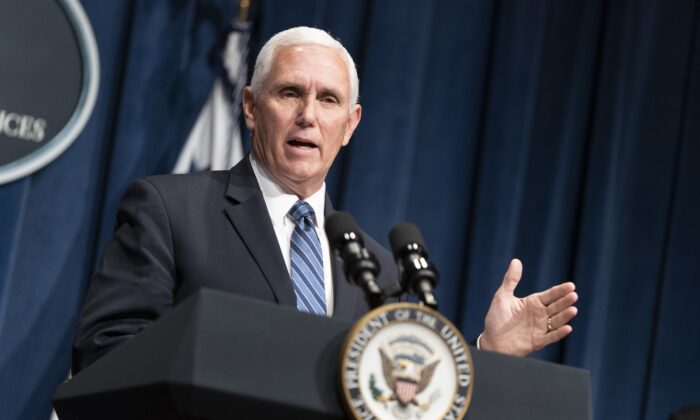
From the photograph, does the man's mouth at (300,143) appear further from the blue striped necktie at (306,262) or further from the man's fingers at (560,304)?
the man's fingers at (560,304)

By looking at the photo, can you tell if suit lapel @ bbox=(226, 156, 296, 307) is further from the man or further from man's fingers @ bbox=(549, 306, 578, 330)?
man's fingers @ bbox=(549, 306, 578, 330)

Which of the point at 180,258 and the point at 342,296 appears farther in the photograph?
the point at 342,296

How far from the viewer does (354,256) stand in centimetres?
134

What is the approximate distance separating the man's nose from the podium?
871 mm

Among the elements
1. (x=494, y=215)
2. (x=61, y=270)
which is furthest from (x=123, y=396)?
(x=494, y=215)

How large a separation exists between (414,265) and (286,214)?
0.72 m

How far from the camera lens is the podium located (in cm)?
118

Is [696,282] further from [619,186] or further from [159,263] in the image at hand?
[159,263]

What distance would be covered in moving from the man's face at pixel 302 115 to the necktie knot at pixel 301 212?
2.6 inches

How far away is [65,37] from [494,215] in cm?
141

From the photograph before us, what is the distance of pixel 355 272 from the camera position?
4.34 ft

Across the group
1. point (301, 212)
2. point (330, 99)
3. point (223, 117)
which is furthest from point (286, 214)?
point (223, 117)

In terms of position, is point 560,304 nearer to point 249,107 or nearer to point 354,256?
point 354,256

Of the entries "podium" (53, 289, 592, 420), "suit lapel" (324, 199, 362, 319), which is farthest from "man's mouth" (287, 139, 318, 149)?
"podium" (53, 289, 592, 420)
